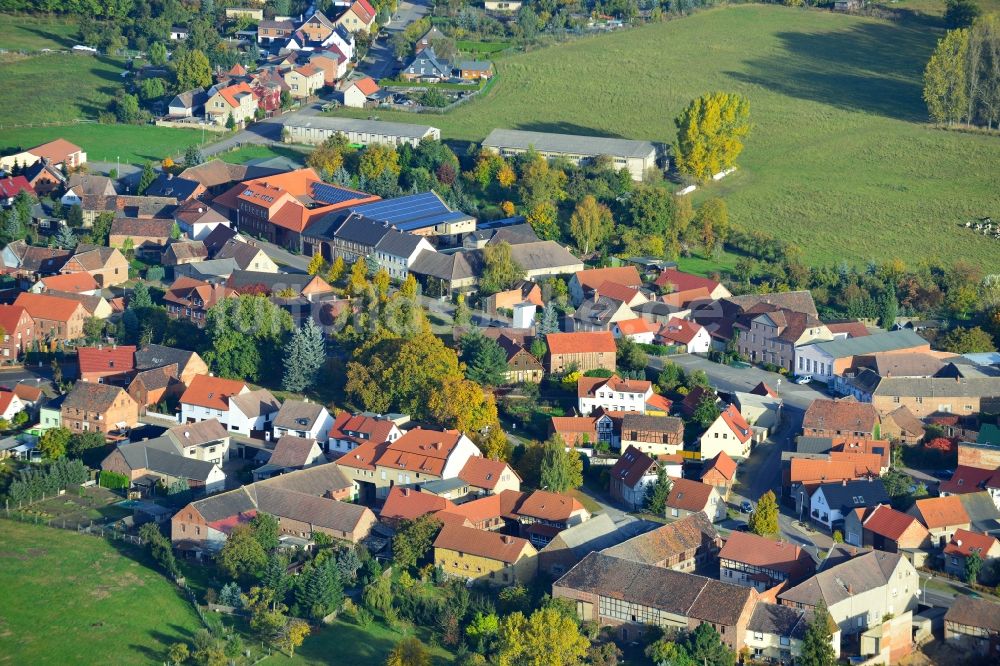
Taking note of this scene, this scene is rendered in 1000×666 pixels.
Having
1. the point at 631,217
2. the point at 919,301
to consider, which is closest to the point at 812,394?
the point at 919,301

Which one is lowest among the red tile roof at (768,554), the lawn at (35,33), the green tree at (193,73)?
the red tile roof at (768,554)

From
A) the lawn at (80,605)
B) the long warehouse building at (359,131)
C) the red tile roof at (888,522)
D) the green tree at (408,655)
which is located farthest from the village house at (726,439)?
the long warehouse building at (359,131)

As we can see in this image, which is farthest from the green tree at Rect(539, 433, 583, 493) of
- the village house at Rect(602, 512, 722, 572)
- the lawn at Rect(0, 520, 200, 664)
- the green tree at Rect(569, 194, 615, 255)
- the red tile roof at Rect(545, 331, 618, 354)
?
the green tree at Rect(569, 194, 615, 255)

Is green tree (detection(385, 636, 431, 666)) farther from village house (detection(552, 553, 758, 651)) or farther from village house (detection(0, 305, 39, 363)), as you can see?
village house (detection(0, 305, 39, 363))

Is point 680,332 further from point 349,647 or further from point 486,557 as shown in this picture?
point 349,647

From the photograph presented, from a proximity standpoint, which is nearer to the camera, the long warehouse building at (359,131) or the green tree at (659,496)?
the green tree at (659,496)

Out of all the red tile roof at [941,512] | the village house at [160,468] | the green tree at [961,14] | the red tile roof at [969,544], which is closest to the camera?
the red tile roof at [969,544]

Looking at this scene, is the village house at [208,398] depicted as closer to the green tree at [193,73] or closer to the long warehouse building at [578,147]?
the long warehouse building at [578,147]
